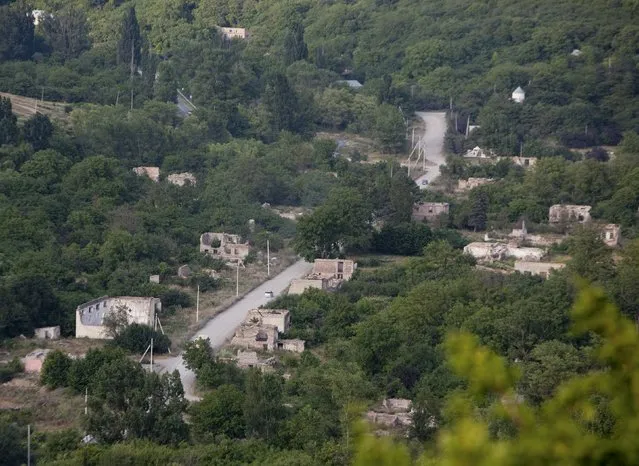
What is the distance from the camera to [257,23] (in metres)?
43.7

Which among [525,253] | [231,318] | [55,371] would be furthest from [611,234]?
[55,371]

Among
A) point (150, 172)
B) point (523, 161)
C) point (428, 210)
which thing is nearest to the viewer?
point (428, 210)

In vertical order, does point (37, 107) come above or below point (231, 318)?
above

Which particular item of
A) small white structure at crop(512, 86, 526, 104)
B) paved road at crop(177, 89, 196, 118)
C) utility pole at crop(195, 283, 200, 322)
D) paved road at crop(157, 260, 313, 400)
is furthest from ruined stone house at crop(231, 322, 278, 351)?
small white structure at crop(512, 86, 526, 104)

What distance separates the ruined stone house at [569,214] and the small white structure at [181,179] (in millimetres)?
6767

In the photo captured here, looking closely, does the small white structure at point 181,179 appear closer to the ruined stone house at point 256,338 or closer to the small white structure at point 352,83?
the ruined stone house at point 256,338

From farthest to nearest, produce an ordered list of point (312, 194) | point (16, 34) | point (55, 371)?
point (16, 34), point (312, 194), point (55, 371)

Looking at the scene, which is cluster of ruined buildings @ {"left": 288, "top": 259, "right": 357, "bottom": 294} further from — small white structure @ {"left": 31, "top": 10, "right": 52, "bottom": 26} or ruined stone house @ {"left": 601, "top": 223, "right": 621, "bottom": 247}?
small white structure @ {"left": 31, "top": 10, "right": 52, "bottom": 26}

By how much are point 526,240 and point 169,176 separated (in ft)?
23.4

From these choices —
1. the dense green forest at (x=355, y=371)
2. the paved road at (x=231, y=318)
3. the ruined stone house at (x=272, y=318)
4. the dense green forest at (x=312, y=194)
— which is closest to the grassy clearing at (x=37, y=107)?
the dense green forest at (x=312, y=194)

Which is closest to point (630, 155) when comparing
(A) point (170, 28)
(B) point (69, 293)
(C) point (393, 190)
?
(C) point (393, 190)

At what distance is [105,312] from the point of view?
1855 cm

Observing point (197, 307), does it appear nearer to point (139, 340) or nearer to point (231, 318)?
point (231, 318)

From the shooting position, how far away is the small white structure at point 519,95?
3519 centimetres
